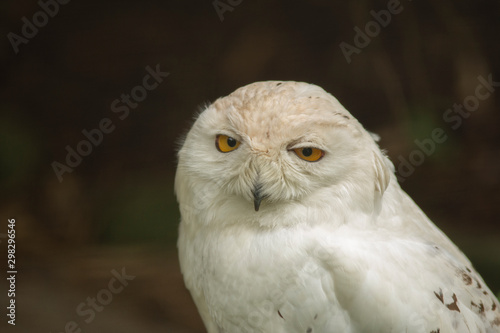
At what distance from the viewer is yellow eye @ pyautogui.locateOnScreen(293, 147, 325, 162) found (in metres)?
2.29

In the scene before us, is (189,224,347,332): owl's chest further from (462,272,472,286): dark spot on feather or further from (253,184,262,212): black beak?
(462,272,472,286): dark spot on feather

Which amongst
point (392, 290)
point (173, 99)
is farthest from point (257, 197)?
point (173, 99)

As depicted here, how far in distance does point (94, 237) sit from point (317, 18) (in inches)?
96.9

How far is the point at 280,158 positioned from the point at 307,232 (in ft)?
1.00

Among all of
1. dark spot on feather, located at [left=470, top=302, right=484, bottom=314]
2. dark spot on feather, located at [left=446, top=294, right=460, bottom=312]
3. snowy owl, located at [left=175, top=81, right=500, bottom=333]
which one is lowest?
dark spot on feather, located at [left=470, top=302, right=484, bottom=314]

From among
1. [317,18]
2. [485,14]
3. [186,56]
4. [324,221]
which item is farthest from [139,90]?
[324,221]

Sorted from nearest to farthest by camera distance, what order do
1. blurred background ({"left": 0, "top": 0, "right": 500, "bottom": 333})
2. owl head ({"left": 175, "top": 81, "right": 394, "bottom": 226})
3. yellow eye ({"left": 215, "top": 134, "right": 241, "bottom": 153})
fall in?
owl head ({"left": 175, "top": 81, "right": 394, "bottom": 226}) < yellow eye ({"left": 215, "top": 134, "right": 241, "bottom": 153}) < blurred background ({"left": 0, "top": 0, "right": 500, "bottom": 333})

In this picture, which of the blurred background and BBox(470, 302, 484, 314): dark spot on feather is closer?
BBox(470, 302, 484, 314): dark spot on feather

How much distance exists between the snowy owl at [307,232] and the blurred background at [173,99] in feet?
7.44

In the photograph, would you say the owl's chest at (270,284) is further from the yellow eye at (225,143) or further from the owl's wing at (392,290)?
the yellow eye at (225,143)

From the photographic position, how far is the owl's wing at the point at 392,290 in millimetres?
2279

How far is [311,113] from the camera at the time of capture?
2266 millimetres

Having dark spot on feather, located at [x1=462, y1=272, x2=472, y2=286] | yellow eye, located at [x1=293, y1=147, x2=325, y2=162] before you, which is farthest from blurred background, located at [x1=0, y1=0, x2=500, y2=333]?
yellow eye, located at [x1=293, y1=147, x2=325, y2=162]

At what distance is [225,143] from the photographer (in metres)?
2.40
